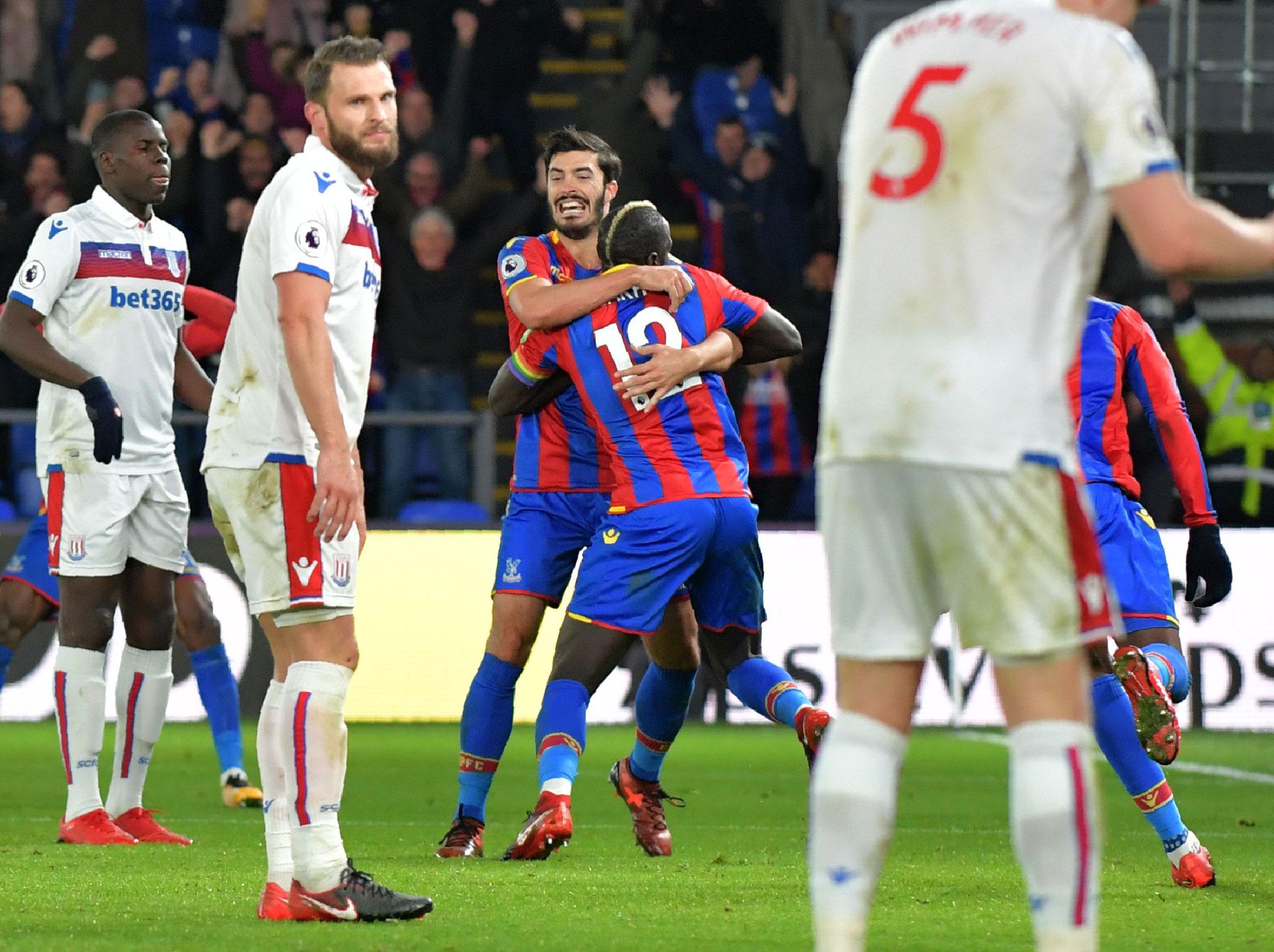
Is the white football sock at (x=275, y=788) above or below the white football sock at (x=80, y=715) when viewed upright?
above

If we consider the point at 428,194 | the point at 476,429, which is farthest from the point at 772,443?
the point at 428,194

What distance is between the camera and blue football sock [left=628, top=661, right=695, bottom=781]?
661cm

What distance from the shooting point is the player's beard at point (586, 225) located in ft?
21.7

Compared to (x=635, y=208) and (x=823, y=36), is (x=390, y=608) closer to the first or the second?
(x=635, y=208)

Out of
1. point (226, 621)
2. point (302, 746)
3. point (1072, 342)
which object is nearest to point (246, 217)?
point (226, 621)

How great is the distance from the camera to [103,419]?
252 inches

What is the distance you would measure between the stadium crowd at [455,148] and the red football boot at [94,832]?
18.4 ft

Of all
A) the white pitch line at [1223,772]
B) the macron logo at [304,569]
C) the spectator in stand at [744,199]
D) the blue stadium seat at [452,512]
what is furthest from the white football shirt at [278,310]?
the spectator in stand at [744,199]

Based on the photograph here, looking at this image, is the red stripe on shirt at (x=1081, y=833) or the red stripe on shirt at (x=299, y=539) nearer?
the red stripe on shirt at (x=1081, y=833)

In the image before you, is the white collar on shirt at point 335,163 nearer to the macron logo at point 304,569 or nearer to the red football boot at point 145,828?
the macron logo at point 304,569

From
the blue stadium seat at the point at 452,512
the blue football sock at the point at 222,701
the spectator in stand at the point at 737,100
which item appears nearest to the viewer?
the blue football sock at the point at 222,701

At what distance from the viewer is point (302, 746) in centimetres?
471

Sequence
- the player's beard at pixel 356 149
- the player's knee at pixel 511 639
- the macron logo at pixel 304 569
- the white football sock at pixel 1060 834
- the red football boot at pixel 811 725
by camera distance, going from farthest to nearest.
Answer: the player's knee at pixel 511 639
the red football boot at pixel 811 725
the player's beard at pixel 356 149
the macron logo at pixel 304 569
the white football sock at pixel 1060 834

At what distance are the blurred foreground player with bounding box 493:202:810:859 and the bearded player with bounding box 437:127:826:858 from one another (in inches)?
3.6
